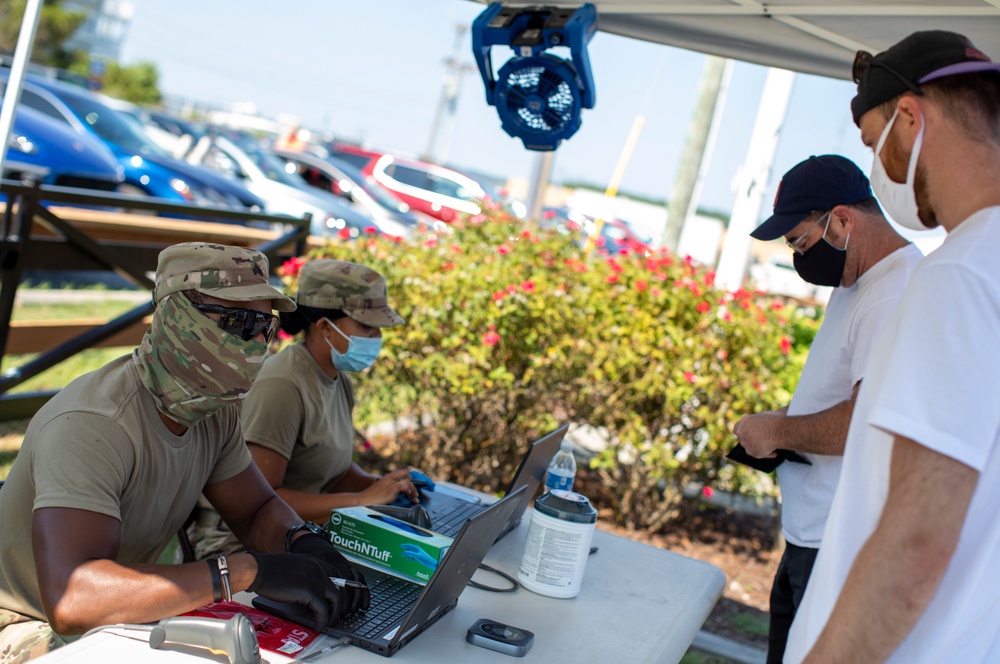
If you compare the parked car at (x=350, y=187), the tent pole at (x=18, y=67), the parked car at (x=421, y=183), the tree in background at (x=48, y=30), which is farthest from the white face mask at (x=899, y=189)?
the tree in background at (x=48, y=30)

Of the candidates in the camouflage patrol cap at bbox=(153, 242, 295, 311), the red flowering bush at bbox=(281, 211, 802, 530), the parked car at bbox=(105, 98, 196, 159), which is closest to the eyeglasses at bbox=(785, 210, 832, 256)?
Result: the camouflage patrol cap at bbox=(153, 242, 295, 311)

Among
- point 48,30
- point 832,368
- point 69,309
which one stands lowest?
point 69,309

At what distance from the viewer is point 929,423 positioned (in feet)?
4.10

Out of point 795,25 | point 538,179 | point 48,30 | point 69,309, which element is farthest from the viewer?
point 48,30

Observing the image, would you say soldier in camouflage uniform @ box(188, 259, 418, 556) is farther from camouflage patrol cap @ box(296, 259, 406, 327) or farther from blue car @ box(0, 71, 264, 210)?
blue car @ box(0, 71, 264, 210)

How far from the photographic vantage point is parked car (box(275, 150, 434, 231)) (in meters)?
14.6

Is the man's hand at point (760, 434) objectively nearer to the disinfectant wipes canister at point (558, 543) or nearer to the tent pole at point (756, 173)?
the disinfectant wipes canister at point (558, 543)

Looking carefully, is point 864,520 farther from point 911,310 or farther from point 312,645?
point 312,645

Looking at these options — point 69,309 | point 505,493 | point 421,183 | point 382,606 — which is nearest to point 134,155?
point 69,309

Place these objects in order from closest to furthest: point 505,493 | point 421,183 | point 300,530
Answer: point 300,530 < point 505,493 < point 421,183

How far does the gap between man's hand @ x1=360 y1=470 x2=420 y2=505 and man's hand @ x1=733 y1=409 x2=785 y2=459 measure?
0.98 metres

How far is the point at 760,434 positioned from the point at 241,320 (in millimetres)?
1475

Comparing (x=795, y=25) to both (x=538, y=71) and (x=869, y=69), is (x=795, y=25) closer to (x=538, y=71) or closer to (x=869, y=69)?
(x=538, y=71)

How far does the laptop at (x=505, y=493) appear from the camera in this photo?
247 centimetres
